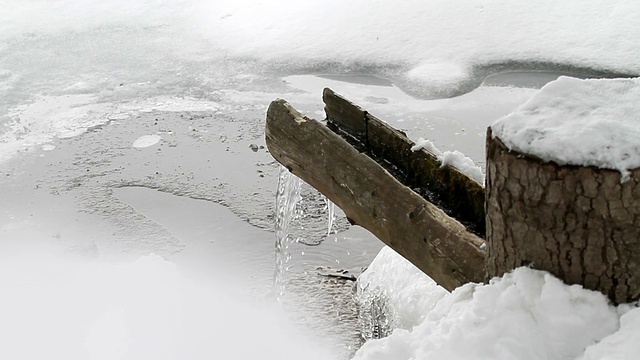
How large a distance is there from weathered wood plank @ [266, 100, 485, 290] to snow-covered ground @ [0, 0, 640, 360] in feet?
0.88

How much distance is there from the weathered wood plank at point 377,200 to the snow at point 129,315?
60.3 inches

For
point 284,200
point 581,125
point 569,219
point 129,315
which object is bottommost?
point 129,315

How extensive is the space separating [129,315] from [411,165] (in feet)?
7.12

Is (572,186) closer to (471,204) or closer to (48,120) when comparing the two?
(471,204)

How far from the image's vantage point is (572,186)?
159 cm

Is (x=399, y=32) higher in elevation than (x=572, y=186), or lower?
lower

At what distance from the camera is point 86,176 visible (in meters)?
5.48

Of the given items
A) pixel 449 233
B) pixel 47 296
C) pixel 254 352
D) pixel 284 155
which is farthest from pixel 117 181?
pixel 449 233

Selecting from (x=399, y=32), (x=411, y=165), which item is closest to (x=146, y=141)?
(x=399, y=32)

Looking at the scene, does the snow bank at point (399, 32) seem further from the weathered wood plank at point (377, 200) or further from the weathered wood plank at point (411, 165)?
the weathered wood plank at point (377, 200)

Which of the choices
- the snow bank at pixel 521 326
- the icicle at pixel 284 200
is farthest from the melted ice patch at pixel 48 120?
the snow bank at pixel 521 326

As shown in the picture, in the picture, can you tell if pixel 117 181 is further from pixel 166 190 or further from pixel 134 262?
pixel 134 262

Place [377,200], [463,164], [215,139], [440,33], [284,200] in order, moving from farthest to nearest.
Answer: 1. [440,33]
2. [215,139]
3. [284,200]
4. [463,164]
5. [377,200]

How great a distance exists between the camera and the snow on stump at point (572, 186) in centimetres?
158
